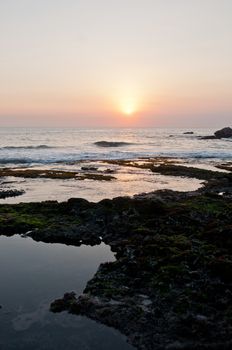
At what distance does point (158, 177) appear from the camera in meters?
52.8

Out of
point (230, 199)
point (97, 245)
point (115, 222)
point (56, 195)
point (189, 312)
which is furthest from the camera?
point (56, 195)

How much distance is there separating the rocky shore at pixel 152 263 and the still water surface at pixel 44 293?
597 millimetres

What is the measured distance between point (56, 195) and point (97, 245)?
1553 cm

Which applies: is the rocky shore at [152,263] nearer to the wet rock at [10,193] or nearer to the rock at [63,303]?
the rock at [63,303]

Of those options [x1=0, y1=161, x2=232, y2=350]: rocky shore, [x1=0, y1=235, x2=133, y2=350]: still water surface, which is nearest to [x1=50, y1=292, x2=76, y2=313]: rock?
[x1=0, y1=161, x2=232, y2=350]: rocky shore

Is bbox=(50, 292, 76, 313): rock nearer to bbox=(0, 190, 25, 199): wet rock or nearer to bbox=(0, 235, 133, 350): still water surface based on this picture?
bbox=(0, 235, 133, 350): still water surface

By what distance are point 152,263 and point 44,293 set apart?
15.6ft

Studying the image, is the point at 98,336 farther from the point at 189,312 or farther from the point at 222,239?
the point at 222,239

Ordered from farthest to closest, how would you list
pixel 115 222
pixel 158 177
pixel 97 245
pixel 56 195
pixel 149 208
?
pixel 158 177 < pixel 56 195 < pixel 149 208 < pixel 115 222 < pixel 97 245

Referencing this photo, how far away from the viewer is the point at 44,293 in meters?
16.8

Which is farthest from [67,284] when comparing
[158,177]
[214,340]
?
[158,177]

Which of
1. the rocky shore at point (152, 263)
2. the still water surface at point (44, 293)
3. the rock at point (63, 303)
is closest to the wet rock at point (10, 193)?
the rocky shore at point (152, 263)

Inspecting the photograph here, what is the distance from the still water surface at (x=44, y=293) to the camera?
528 inches

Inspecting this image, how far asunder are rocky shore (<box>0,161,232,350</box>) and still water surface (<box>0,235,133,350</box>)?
1.96 feet
